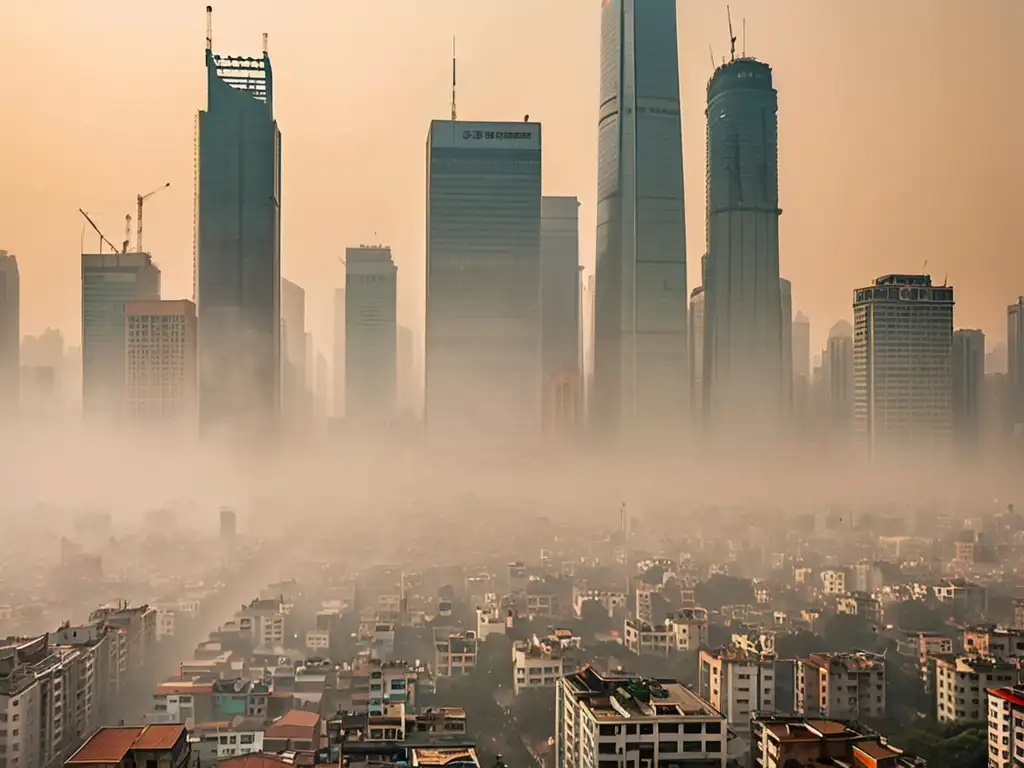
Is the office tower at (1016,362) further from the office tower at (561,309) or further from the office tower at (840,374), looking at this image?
the office tower at (561,309)

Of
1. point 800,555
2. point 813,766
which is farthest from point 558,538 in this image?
point 813,766

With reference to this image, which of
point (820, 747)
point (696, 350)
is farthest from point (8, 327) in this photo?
point (696, 350)

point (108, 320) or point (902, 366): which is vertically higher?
point (108, 320)

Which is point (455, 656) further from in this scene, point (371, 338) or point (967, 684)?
point (371, 338)

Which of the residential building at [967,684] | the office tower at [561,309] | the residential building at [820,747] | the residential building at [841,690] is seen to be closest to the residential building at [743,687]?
the residential building at [841,690]

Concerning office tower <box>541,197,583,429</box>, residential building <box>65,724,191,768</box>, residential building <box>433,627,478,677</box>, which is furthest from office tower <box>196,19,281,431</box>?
residential building <box>65,724,191,768</box>
